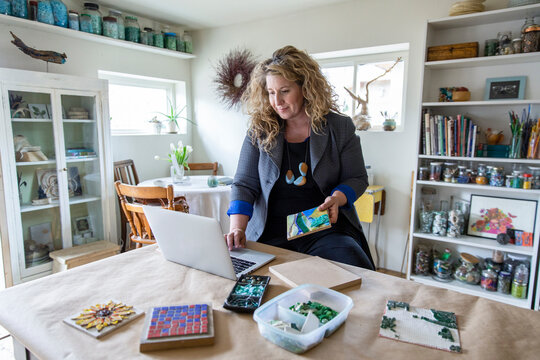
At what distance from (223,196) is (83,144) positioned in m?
1.31

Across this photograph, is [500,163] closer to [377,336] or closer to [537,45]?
[537,45]

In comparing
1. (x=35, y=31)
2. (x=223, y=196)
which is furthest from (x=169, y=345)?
(x=35, y=31)

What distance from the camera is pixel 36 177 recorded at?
267cm

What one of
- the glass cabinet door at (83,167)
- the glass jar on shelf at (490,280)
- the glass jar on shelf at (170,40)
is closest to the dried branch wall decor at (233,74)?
the glass jar on shelf at (170,40)

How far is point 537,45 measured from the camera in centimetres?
216

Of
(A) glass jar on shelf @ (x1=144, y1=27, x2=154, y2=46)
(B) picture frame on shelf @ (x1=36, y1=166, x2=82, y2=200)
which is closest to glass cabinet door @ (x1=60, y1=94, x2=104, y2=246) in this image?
(B) picture frame on shelf @ (x1=36, y1=166, x2=82, y2=200)

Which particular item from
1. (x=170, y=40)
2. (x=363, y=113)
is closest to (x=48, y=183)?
(x=170, y=40)

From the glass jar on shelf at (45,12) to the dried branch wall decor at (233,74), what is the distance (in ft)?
5.31

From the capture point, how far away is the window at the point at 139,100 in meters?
3.60

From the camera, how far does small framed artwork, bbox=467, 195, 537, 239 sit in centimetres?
237

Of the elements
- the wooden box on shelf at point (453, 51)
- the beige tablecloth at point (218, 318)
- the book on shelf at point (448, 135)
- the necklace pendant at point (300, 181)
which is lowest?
the beige tablecloth at point (218, 318)

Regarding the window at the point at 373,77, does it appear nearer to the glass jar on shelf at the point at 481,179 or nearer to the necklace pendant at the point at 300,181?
the glass jar on shelf at the point at 481,179

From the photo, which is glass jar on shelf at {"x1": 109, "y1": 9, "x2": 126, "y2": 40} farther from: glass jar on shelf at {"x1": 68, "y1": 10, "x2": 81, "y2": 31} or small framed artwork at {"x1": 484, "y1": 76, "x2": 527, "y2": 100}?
small framed artwork at {"x1": 484, "y1": 76, "x2": 527, "y2": 100}

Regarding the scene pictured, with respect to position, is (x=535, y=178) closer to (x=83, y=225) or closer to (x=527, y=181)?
(x=527, y=181)
